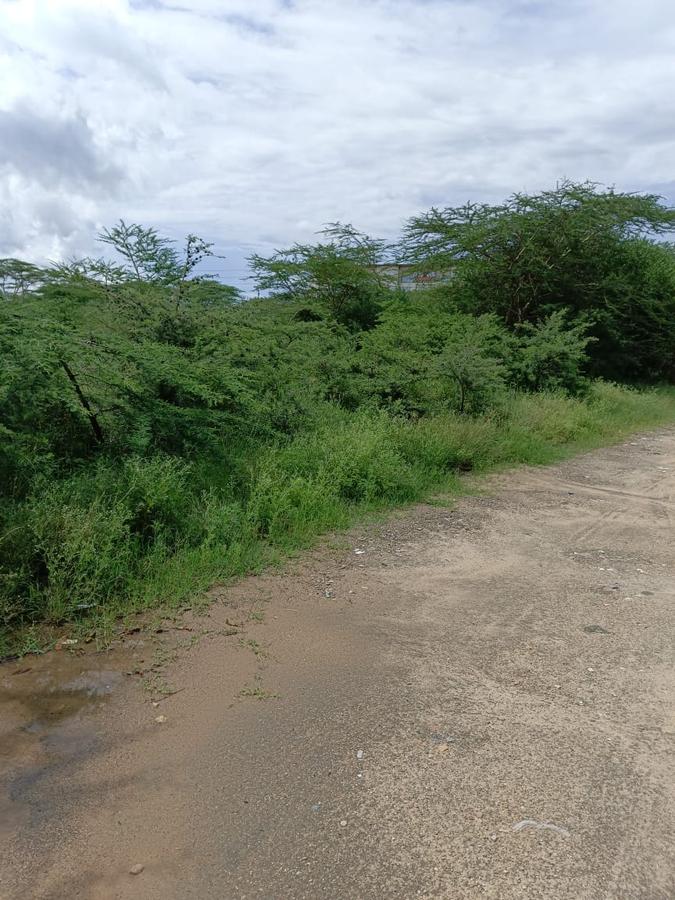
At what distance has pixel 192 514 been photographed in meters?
5.25

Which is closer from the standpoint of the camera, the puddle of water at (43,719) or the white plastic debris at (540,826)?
the white plastic debris at (540,826)

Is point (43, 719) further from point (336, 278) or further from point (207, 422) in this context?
point (336, 278)

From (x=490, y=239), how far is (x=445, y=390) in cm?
A: 792

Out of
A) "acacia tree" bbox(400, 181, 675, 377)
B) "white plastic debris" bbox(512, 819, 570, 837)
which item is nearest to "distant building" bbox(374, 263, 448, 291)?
"acacia tree" bbox(400, 181, 675, 377)

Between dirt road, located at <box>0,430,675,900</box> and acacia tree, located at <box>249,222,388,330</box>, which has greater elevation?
acacia tree, located at <box>249,222,388,330</box>

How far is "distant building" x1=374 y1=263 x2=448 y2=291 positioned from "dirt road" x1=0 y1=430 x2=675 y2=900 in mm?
14106

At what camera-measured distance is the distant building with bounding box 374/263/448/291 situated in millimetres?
18188

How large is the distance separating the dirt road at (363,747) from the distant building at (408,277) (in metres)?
14.1

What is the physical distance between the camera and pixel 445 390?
33.6 ft

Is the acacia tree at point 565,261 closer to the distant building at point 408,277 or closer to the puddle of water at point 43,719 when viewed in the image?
the distant building at point 408,277

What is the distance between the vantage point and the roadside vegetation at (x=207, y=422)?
450 cm

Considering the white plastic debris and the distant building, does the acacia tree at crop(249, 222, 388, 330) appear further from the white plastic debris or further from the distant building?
the white plastic debris

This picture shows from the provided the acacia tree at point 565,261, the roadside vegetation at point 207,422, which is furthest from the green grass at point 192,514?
the acacia tree at point 565,261

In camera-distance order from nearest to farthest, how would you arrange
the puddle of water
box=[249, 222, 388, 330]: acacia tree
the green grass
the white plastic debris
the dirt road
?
the dirt road < the white plastic debris < the puddle of water < the green grass < box=[249, 222, 388, 330]: acacia tree
